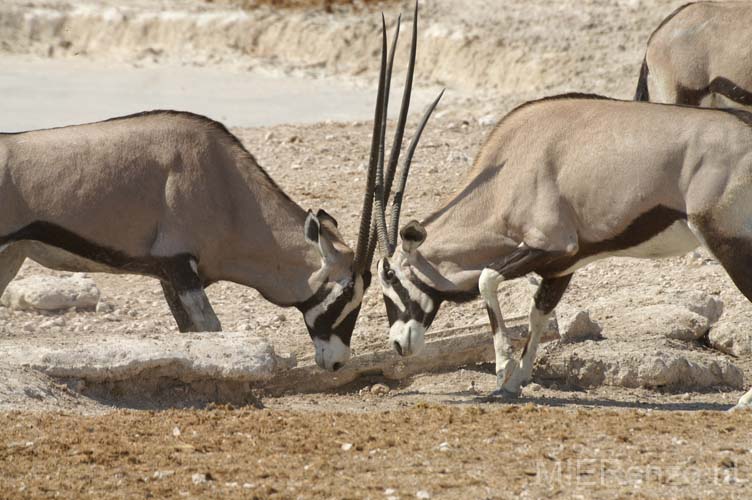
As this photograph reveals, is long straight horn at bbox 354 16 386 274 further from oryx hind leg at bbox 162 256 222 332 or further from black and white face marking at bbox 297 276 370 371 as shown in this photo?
oryx hind leg at bbox 162 256 222 332

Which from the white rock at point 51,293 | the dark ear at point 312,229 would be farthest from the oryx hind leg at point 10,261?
the dark ear at point 312,229

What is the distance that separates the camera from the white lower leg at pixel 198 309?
32.3 ft

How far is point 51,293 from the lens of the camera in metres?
12.1

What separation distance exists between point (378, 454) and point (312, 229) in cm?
315

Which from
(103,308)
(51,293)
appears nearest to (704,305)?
(103,308)

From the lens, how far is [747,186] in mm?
8828

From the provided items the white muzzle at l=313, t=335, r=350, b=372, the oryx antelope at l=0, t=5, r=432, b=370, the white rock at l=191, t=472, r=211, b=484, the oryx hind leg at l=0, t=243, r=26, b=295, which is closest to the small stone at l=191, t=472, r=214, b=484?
the white rock at l=191, t=472, r=211, b=484

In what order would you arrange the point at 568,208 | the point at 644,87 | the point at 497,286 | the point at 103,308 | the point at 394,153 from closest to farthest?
the point at 568,208, the point at 497,286, the point at 394,153, the point at 103,308, the point at 644,87

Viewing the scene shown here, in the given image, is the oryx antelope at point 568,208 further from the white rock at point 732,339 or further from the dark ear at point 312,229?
the white rock at point 732,339

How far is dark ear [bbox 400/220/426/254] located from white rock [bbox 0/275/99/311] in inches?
147

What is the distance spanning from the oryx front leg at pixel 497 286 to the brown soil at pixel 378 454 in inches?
46.3

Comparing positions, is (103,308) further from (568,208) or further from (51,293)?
(568,208)

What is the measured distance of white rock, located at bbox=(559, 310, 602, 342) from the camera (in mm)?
10406

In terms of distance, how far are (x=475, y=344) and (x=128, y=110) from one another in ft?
39.4
